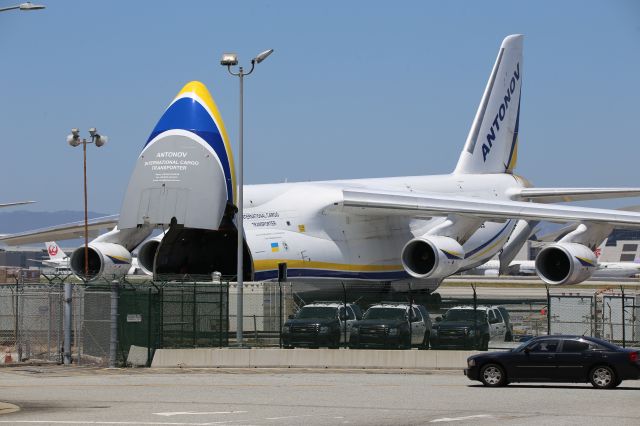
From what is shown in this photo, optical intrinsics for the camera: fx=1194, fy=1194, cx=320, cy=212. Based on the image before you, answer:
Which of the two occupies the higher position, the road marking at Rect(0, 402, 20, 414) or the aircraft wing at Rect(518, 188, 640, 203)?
the aircraft wing at Rect(518, 188, 640, 203)

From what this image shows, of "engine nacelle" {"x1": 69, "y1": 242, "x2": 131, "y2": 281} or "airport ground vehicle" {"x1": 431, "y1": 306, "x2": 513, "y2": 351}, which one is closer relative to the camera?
"airport ground vehicle" {"x1": 431, "y1": 306, "x2": 513, "y2": 351}

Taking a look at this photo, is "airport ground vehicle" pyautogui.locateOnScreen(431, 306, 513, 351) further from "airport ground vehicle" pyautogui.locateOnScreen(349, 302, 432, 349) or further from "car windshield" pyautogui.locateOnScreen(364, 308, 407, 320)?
"car windshield" pyautogui.locateOnScreen(364, 308, 407, 320)

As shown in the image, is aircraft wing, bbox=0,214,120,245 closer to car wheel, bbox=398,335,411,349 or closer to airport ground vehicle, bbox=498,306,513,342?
car wheel, bbox=398,335,411,349

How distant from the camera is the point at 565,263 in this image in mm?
36156

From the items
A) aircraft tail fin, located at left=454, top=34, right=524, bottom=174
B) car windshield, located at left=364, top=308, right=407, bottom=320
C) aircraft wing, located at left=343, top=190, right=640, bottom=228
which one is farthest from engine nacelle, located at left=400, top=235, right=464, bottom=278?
aircraft tail fin, located at left=454, top=34, right=524, bottom=174

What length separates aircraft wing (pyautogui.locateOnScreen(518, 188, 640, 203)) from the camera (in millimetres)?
41281

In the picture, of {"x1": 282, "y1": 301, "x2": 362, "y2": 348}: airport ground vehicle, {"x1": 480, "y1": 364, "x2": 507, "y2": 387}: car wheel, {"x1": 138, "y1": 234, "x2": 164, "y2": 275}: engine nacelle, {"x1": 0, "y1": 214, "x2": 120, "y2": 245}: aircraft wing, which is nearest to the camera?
{"x1": 480, "y1": 364, "x2": 507, "y2": 387}: car wheel

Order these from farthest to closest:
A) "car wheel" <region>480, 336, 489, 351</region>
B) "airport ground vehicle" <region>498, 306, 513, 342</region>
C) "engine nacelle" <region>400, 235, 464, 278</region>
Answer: "engine nacelle" <region>400, 235, 464, 278</region> < "airport ground vehicle" <region>498, 306, 513, 342</region> < "car wheel" <region>480, 336, 489, 351</region>

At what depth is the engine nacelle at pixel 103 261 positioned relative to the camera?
3728 centimetres

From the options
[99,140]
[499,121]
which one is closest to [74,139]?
[99,140]

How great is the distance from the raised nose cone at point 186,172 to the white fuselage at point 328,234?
13.3 feet

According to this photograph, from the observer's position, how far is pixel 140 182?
102 feet

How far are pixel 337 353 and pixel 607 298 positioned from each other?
22.7 feet

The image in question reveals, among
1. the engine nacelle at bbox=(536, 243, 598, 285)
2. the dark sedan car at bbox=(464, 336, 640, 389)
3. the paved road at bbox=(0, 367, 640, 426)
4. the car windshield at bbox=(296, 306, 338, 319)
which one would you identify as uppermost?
the engine nacelle at bbox=(536, 243, 598, 285)
